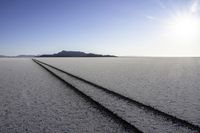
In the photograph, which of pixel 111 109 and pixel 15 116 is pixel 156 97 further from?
pixel 15 116

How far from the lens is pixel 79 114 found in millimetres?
5555

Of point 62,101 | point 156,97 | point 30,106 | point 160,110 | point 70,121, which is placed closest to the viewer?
point 70,121

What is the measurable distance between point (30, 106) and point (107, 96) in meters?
2.62

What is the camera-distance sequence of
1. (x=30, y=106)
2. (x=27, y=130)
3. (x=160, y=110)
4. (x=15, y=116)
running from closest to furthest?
(x=27, y=130), (x=15, y=116), (x=160, y=110), (x=30, y=106)

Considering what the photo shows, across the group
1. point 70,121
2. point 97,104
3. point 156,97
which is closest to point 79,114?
point 70,121

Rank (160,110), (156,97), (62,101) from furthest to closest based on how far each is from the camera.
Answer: (156,97) < (62,101) < (160,110)

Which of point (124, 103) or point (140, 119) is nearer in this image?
point (140, 119)

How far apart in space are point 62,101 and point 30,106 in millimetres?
986

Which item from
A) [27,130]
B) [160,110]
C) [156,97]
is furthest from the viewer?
[156,97]

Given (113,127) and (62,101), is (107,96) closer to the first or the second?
(62,101)

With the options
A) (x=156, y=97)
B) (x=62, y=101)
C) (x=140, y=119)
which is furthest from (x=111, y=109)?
(x=156, y=97)

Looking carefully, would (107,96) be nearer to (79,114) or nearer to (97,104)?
(97,104)

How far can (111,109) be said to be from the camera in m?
6.02

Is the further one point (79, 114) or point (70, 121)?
point (79, 114)
